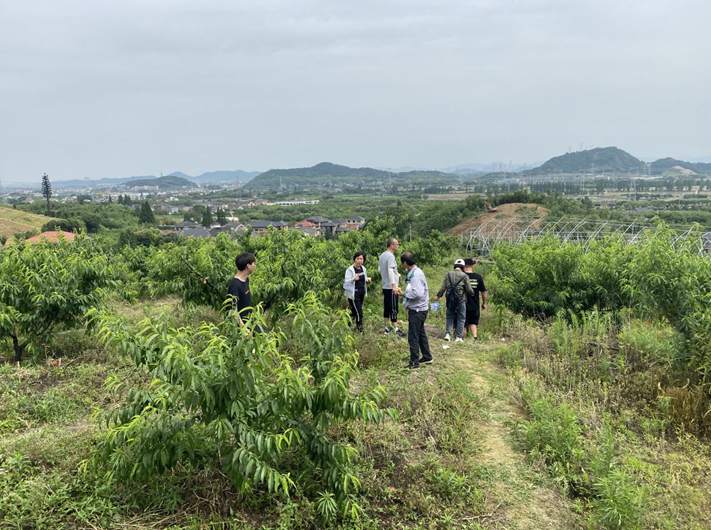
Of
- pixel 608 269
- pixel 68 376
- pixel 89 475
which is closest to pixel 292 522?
pixel 89 475

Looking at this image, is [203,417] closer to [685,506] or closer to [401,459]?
[401,459]

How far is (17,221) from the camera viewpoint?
74.2 metres

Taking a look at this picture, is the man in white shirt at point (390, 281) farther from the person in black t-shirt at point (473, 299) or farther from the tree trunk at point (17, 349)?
the tree trunk at point (17, 349)

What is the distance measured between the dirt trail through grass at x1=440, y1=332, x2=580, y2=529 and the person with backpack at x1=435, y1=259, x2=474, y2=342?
6.23 feet

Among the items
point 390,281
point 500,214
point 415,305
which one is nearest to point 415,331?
point 415,305

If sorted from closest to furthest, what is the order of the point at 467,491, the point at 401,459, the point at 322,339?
1. the point at 322,339
2. the point at 467,491
3. the point at 401,459

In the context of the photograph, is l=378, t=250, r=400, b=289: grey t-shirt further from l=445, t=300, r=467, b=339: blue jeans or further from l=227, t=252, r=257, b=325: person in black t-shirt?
l=227, t=252, r=257, b=325: person in black t-shirt

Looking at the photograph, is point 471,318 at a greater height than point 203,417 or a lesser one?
lesser

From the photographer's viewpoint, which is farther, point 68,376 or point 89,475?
point 68,376

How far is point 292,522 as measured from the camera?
10.8 ft

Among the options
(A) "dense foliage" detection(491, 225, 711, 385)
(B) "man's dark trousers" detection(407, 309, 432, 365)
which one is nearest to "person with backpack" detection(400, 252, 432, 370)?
(B) "man's dark trousers" detection(407, 309, 432, 365)

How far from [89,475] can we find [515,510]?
11.5 feet

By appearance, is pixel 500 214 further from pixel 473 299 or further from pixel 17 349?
pixel 17 349

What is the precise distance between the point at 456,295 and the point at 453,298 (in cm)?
15
